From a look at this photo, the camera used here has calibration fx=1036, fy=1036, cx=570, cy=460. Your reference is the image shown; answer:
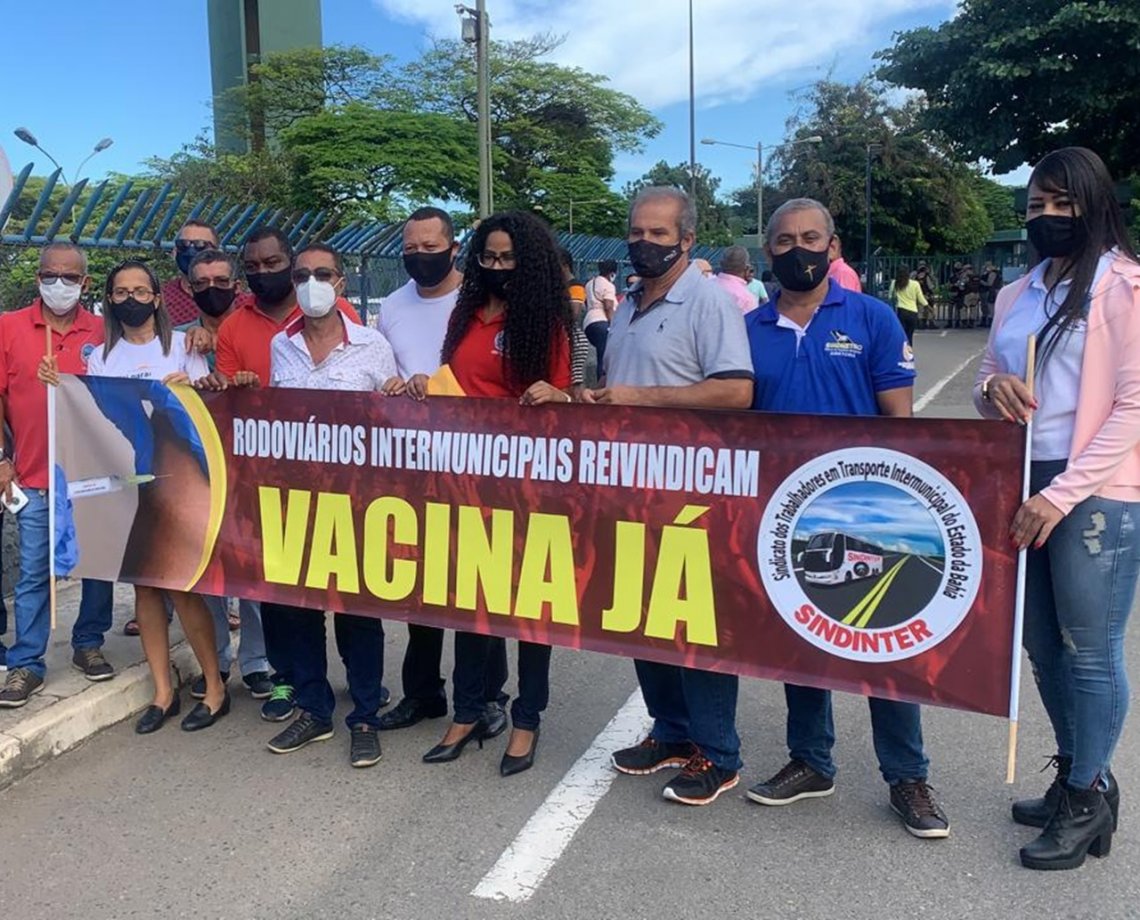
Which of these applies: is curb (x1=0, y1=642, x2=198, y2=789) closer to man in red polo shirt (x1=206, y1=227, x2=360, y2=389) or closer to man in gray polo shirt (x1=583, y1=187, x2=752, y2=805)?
man in red polo shirt (x1=206, y1=227, x2=360, y2=389)

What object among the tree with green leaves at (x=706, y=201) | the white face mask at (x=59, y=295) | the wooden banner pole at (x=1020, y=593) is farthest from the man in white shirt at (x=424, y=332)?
the tree with green leaves at (x=706, y=201)

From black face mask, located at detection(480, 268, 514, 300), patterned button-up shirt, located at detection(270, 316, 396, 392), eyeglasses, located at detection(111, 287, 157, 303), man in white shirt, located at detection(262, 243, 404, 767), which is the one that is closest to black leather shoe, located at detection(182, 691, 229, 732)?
man in white shirt, located at detection(262, 243, 404, 767)

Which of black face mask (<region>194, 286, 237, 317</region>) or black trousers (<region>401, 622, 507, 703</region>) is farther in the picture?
black face mask (<region>194, 286, 237, 317</region>)

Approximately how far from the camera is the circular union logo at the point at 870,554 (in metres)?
2.99

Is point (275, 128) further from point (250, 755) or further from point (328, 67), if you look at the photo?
point (250, 755)

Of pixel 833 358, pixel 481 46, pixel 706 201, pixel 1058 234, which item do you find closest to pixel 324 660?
pixel 833 358

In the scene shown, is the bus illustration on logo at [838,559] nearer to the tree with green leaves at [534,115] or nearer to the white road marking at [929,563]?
the white road marking at [929,563]

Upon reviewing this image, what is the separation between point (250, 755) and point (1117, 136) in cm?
2538

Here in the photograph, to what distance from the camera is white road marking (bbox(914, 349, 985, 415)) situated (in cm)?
1244

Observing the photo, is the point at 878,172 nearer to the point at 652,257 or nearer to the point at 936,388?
the point at 936,388

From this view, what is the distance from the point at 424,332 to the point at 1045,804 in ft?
8.75

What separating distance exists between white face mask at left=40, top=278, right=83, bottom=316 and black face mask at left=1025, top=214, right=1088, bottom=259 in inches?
138

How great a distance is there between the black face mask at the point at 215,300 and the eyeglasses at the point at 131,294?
36cm

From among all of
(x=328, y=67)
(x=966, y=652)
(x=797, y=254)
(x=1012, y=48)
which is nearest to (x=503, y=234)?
(x=797, y=254)
